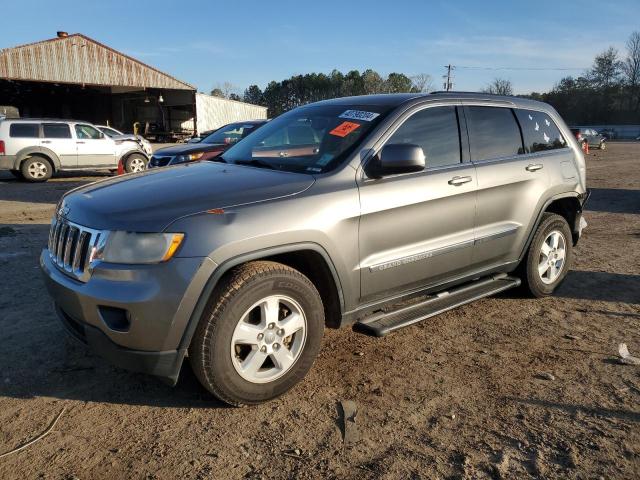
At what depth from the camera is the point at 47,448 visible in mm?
2631

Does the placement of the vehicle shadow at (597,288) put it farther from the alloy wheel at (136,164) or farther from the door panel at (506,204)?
the alloy wheel at (136,164)

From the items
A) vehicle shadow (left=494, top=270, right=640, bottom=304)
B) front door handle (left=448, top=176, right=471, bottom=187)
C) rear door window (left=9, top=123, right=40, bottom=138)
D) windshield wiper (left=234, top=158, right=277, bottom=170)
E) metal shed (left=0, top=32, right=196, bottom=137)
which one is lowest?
vehicle shadow (left=494, top=270, right=640, bottom=304)

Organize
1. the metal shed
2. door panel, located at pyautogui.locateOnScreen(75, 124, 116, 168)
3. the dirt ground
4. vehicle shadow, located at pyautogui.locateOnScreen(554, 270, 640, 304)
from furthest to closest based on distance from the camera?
the metal shed
door panel, located at pyautogui.locateOnScreen(75, 124, 116, 168)
vehicle shadow, located at pyautogui.locateOnScreen(554, 270, 640, 304)
the dirt ground

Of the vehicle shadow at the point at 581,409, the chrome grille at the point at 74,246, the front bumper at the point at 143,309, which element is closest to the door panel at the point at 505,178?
the vehicle shadow at the point at 581,409

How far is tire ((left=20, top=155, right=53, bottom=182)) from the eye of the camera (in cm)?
1371

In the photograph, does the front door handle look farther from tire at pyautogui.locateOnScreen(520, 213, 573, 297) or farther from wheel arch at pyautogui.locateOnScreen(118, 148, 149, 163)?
wheel arch at pyautogui.locateOnScreen(118, 148, 149, 163)

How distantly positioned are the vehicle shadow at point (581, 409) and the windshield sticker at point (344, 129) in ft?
6.75

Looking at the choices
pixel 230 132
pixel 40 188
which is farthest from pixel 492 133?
pixel 40 188

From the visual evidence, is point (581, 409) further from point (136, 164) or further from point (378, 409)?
point (136, 164)

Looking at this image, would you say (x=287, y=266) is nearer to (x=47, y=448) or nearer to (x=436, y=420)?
(x=436, y=420)

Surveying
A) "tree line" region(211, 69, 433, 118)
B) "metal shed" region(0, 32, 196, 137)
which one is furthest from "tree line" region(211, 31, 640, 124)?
"metal shed" region(0, 32, 196, 137)

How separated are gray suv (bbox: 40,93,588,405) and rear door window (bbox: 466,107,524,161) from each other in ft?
0.05

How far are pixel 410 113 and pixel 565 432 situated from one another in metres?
2.31

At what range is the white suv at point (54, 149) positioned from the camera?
1354cm
